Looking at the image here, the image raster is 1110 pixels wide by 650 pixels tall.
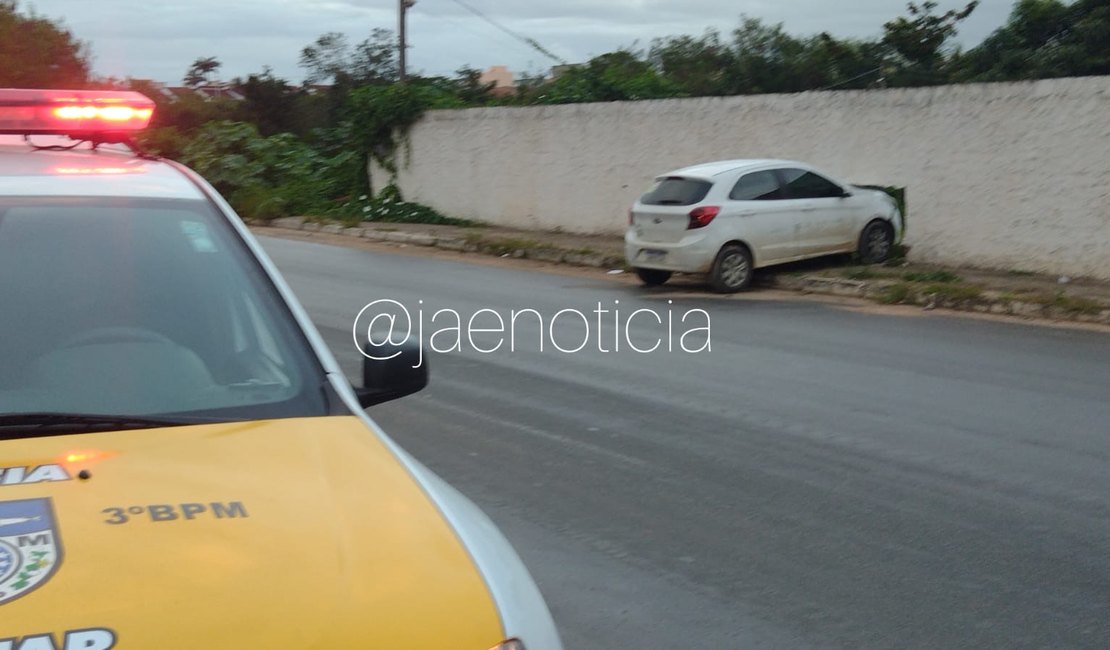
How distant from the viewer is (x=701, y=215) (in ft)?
52.7

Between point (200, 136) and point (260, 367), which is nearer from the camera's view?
point (260, 367)

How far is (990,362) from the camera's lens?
10.7 m

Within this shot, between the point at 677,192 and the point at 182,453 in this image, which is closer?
the point at 182,453

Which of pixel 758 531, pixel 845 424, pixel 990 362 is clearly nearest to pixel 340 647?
pixel 758 531

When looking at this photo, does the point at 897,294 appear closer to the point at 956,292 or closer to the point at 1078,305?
the point at 956,292

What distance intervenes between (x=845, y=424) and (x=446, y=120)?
69.7ft

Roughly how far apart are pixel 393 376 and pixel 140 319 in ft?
2.40

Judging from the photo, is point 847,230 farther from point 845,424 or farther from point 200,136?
point 200,136

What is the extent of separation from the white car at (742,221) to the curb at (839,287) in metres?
0.67

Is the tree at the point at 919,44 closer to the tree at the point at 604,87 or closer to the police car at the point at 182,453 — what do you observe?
the tree at the point at 604,87

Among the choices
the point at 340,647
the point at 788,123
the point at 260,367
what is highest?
the point at 788,123

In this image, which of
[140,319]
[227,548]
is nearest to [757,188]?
[140,319]

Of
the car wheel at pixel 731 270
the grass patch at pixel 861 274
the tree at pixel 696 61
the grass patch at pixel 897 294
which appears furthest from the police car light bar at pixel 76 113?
the tree at pixel 696 61

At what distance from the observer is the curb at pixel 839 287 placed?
1362 centimetres
